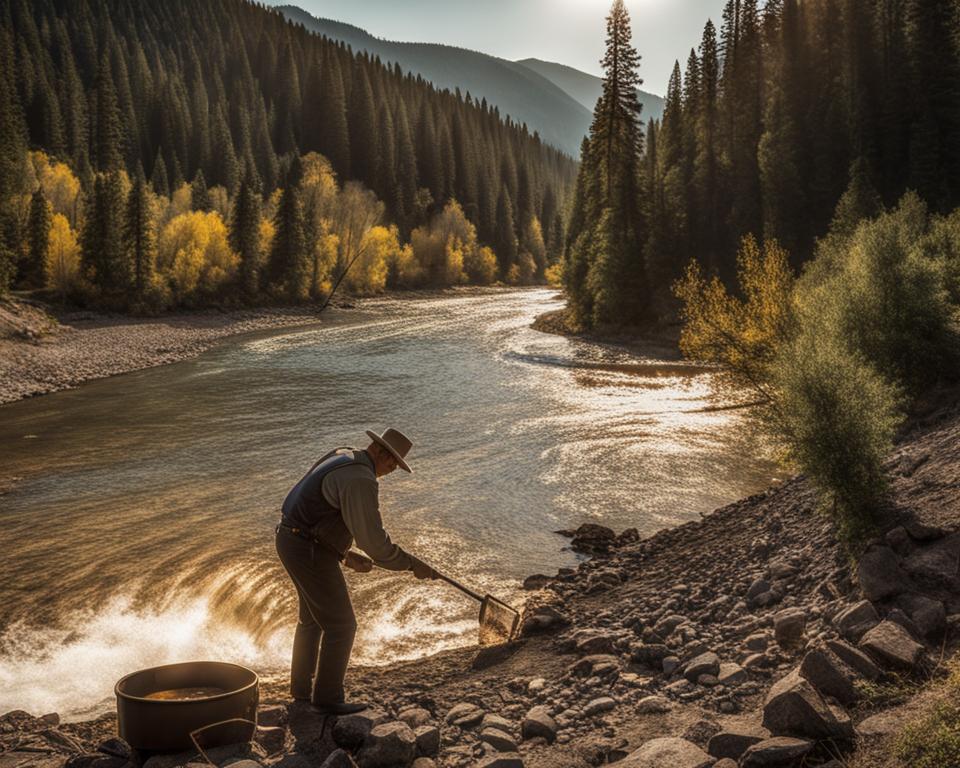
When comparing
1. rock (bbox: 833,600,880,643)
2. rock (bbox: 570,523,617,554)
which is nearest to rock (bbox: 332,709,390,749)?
rock (bbox: 833,600,880,643)

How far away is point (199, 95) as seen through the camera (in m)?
131

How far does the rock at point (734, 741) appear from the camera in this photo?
224 inches

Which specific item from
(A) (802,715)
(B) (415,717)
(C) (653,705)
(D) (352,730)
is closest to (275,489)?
(B) (415,717)

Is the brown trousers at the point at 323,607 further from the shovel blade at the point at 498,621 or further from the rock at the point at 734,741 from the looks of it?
the rock at the point at 734,741

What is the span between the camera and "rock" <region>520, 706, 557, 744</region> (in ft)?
23.2

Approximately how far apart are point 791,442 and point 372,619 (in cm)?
719

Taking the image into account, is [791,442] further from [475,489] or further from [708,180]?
[708,180]

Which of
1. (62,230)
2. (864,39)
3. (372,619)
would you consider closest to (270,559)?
(372,619)

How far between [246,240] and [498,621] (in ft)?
218

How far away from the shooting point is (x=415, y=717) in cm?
739

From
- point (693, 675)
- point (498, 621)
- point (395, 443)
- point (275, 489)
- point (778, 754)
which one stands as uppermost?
point (395, 443)

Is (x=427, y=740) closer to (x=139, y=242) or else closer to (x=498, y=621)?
(x=498, y=621)

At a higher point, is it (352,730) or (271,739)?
(352,730)

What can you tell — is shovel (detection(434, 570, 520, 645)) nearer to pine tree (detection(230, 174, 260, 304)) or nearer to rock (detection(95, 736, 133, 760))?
rock (detection(95, 736, 133, 760))
